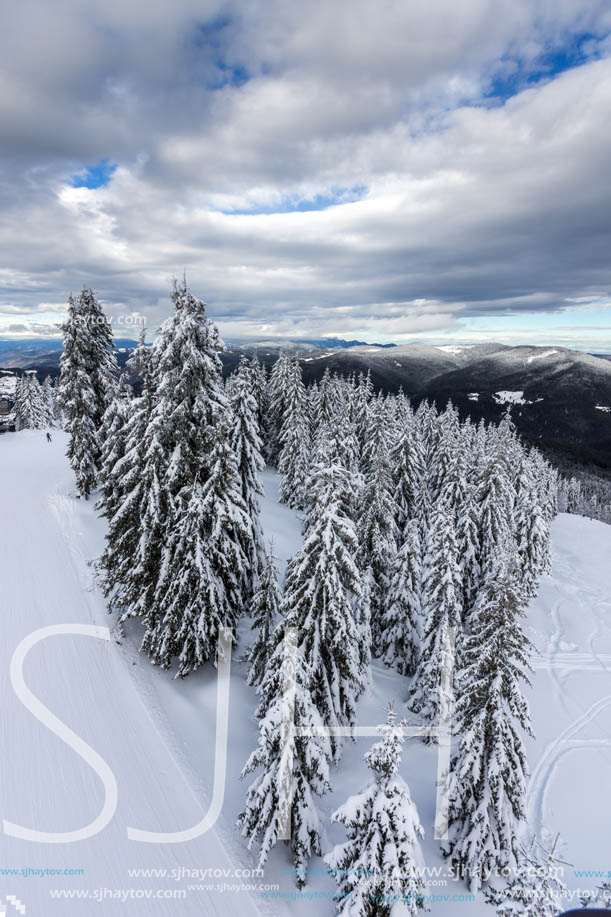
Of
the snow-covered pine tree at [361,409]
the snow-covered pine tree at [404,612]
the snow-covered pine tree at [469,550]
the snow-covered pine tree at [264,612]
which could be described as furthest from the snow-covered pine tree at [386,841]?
the snow-covered pine tree at [361,409]

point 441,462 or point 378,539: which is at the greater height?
point 441,462

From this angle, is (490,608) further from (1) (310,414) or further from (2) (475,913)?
(1) (310,414)

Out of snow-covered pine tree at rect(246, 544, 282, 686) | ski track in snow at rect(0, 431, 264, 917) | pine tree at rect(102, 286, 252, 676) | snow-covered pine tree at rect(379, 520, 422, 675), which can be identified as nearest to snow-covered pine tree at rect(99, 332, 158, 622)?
pine tree at rect(102, 286, 252, 676)

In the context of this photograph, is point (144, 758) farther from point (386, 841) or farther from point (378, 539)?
point (378, 539)

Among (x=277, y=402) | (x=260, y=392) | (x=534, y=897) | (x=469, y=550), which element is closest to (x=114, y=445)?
(x=469, y=550)

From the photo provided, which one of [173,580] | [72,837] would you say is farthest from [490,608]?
[72,837]

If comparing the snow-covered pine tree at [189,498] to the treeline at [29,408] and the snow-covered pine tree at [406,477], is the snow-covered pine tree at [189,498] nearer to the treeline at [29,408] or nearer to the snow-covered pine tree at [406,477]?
the snow-covered pine tree at [406,477]
